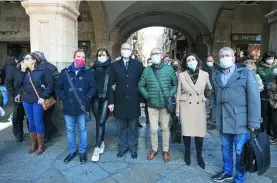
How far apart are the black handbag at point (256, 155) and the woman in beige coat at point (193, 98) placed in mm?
759

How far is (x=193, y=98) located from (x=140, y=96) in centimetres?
86

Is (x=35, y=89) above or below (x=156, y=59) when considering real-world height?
below

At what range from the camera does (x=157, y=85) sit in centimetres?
365

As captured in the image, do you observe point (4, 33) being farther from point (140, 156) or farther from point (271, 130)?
point (271, 130)

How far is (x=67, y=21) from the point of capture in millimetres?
5500

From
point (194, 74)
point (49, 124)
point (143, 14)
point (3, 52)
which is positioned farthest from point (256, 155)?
point (3, 52)

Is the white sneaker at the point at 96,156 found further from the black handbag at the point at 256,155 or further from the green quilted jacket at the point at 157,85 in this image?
the black handbag at the point at 256,155

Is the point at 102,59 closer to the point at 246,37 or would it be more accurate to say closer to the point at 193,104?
the point at 193,104

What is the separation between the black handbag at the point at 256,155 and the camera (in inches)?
109

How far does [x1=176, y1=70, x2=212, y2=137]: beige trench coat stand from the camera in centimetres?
348

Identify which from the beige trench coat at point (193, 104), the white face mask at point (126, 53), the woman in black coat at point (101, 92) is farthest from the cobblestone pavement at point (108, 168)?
the white face mask at point (126, 53)

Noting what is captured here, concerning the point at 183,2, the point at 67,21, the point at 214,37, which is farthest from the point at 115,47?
the point at 67,21

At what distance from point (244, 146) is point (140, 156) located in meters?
1.67

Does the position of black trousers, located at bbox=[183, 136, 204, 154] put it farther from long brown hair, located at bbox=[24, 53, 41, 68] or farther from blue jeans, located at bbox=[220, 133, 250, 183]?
long brown hair, located at bbox=[24, 53, 41, 68]
